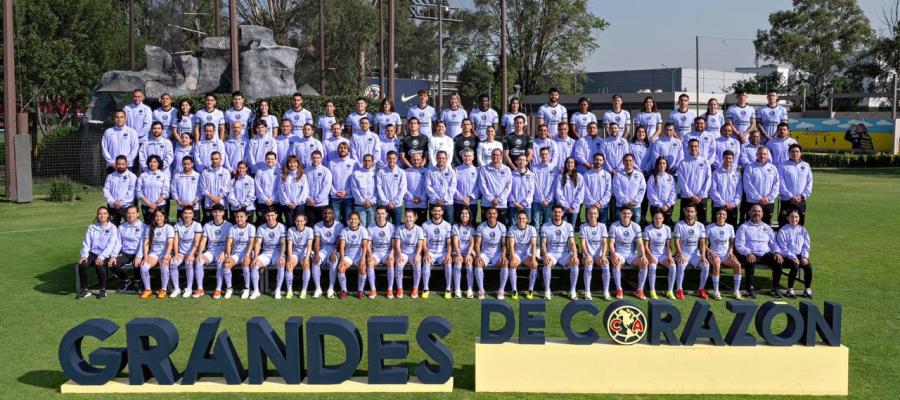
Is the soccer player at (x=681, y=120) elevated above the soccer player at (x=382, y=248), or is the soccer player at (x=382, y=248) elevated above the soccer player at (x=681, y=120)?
the soccer player at (x=681, y=120)

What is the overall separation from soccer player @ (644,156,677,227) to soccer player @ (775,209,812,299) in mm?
1644

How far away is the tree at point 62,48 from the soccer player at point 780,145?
102 ft

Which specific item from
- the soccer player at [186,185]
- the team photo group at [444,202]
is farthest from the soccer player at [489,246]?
the soccer player at [186,185]

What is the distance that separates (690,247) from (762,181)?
5.50ft

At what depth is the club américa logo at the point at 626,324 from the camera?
25.2ft

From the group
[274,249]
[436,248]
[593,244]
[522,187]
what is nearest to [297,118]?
[274,249]

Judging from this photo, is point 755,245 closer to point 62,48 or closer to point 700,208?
point 700,208

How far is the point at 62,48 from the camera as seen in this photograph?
35688 mm

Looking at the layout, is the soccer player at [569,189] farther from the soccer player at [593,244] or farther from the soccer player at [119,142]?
the soccer player at [119,142]

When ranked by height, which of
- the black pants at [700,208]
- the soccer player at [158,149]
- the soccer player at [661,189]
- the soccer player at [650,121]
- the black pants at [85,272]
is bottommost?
the black pants at [85,272]

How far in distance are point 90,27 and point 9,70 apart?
1723 cm

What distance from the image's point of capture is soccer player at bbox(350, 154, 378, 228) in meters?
12.2

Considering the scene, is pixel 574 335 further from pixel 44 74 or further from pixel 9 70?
pixel 44 74

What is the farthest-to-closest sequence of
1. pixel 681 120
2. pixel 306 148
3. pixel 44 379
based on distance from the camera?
pixel 681 120, pixel 306 148, pixel 44 379
